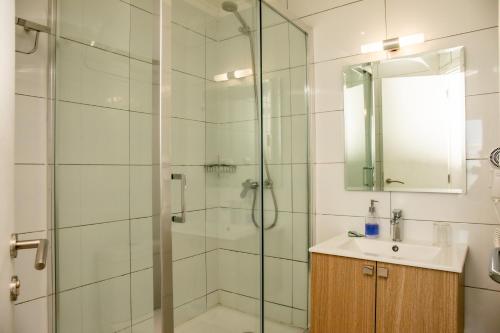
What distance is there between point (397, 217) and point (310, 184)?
22.1 inches

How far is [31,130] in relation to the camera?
4.65ft

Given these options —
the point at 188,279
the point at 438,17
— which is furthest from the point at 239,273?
the point at 438,17

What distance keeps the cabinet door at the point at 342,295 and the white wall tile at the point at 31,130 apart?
4.55 feet

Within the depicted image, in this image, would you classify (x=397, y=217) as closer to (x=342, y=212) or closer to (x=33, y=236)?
(x=342, y=212)

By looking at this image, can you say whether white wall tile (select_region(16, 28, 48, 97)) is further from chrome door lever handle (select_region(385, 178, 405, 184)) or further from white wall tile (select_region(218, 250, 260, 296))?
chrome door lever handle (select_region(385, 178, 405, 184))

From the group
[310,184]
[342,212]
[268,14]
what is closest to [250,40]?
[268,14]

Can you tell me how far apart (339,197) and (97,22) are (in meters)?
1.62

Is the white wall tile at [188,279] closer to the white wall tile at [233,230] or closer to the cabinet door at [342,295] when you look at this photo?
the white wall tile at [233,230]

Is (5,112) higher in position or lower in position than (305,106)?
lower

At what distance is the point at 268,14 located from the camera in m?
1.81

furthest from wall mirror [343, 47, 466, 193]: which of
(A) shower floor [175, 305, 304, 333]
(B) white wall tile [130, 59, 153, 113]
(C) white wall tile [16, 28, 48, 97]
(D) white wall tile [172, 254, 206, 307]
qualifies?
(C) white wall tile [16, 28, 48, 97]

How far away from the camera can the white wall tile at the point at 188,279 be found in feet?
4.07

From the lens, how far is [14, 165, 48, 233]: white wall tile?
1379 mm

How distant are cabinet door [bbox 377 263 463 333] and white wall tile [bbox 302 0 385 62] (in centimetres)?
132
